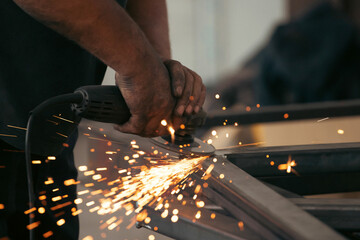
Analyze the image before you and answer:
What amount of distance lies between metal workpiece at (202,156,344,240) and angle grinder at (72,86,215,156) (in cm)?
13

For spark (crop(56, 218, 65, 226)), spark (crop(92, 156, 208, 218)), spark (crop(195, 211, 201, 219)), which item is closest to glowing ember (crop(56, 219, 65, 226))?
spark (crop(56, 218, 65, 226))

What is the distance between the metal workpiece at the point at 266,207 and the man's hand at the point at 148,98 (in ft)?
0.51

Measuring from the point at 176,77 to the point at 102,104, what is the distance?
0.15 m

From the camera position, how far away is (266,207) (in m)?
0.61

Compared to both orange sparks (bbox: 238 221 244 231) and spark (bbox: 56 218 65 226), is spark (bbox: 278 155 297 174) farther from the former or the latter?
spark (bbox: 56 218 65 226)

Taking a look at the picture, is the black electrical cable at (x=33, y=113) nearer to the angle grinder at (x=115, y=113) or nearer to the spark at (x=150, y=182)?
the angle grinder at (x=115, y=113)

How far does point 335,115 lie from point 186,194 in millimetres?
1218

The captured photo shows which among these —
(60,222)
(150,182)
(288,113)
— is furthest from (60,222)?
(288,113)

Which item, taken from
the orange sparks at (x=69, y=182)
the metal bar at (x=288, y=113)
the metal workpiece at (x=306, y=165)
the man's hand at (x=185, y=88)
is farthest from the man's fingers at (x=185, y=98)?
the metal bar at (x=288, y=113)

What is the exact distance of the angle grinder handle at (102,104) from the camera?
2.65 ft

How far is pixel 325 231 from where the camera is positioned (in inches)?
21.4

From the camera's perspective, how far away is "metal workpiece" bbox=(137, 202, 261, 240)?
2.03ft

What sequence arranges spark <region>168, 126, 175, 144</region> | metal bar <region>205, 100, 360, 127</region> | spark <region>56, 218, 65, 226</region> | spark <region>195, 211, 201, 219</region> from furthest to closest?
metal bar <region>205, 100, 360, 127</region>
spark <region>56, 218, 65, 226</region>
spark <region>168, 126, 175, 144</region>
spark <region>195, 211, 201, 219</region>

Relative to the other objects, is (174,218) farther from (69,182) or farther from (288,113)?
(288,113)
